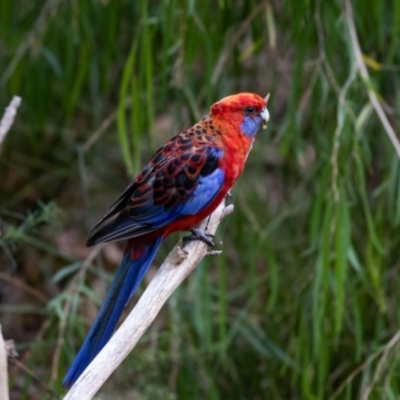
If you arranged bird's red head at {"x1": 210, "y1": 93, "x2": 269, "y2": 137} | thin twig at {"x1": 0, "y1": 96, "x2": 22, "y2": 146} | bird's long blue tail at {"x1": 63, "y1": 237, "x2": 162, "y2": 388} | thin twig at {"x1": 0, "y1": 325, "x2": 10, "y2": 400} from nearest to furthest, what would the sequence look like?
thin twig at {"x1": 0, "y1": 325, "x2": 10, "y2": 400}
thin twig at {"x1": 0, "y1": 96, "x2": 22, "y2": 146}
bird's long blue tail at {"x1": 63, "y1": 237, "x2": 162, "y2": 388}
bird's red head at {"x1": 210, "y1": 93, "x2": 269, "y2": 137}

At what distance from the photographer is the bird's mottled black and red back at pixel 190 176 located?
6.81ft

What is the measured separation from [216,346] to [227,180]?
1180 mm

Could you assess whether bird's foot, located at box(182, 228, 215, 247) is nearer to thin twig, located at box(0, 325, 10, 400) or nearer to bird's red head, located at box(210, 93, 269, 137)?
bird's red head, located at box(210, 93, 269, 137)

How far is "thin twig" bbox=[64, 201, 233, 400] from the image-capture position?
1608 millimetres

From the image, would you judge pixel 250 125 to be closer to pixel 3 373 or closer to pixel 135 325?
pixel 135 325

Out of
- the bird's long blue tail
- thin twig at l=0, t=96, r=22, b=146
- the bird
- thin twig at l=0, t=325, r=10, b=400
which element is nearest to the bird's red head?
the bird

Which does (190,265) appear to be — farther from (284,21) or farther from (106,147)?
(106,147)

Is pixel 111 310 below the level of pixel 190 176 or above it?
below

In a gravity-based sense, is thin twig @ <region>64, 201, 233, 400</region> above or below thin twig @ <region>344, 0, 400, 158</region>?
below

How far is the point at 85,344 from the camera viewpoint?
1870mm

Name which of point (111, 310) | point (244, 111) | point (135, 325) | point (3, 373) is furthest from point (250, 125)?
point (3, 373)

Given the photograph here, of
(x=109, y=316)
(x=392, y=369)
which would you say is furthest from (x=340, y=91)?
(x=109, y=316)

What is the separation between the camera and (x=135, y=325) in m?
1.67

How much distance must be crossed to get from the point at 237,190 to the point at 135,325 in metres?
1.33
